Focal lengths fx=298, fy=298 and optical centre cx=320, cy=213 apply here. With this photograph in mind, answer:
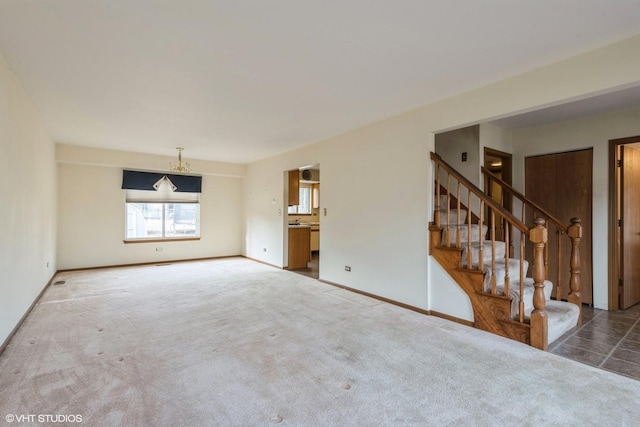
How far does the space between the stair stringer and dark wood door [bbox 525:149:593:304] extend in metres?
1.86

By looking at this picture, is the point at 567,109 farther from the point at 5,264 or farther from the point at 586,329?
the point at 5,264

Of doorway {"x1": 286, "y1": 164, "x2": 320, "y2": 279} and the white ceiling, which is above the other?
the white ceiling

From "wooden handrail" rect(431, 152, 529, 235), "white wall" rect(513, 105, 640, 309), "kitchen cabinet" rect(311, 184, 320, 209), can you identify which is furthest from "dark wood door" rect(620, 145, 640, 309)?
"kitchen cabinet" rect(311, 184, 320, 209)

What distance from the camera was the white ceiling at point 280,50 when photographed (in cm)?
192

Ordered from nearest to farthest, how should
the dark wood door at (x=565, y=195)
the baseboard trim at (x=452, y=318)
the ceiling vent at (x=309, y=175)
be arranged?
the baseboard trim at (x=452, y=318) < the dark wood door at (x=565, y=195) < the ceiling vent at (x=309, y=175)

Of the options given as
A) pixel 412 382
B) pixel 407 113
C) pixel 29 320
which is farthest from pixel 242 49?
pixel 29 320

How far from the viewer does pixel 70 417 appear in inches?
68.2

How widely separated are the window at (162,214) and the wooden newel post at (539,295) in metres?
7.02

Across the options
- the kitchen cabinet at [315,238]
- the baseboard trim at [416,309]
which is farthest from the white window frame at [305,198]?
the baseboard trim at [416,309]

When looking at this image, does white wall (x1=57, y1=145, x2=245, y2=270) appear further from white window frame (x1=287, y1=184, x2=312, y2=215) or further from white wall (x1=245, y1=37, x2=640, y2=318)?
white wall (x1=245, y1=37, x2=640, y2=318)

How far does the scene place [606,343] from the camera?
2777 millimetres

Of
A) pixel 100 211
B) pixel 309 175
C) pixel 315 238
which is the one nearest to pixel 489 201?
pixel 309 175

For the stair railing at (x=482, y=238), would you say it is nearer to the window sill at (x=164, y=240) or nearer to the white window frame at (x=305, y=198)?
the white window frame at (x=305, y=198)

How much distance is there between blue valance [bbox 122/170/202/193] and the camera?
6.53 metres
